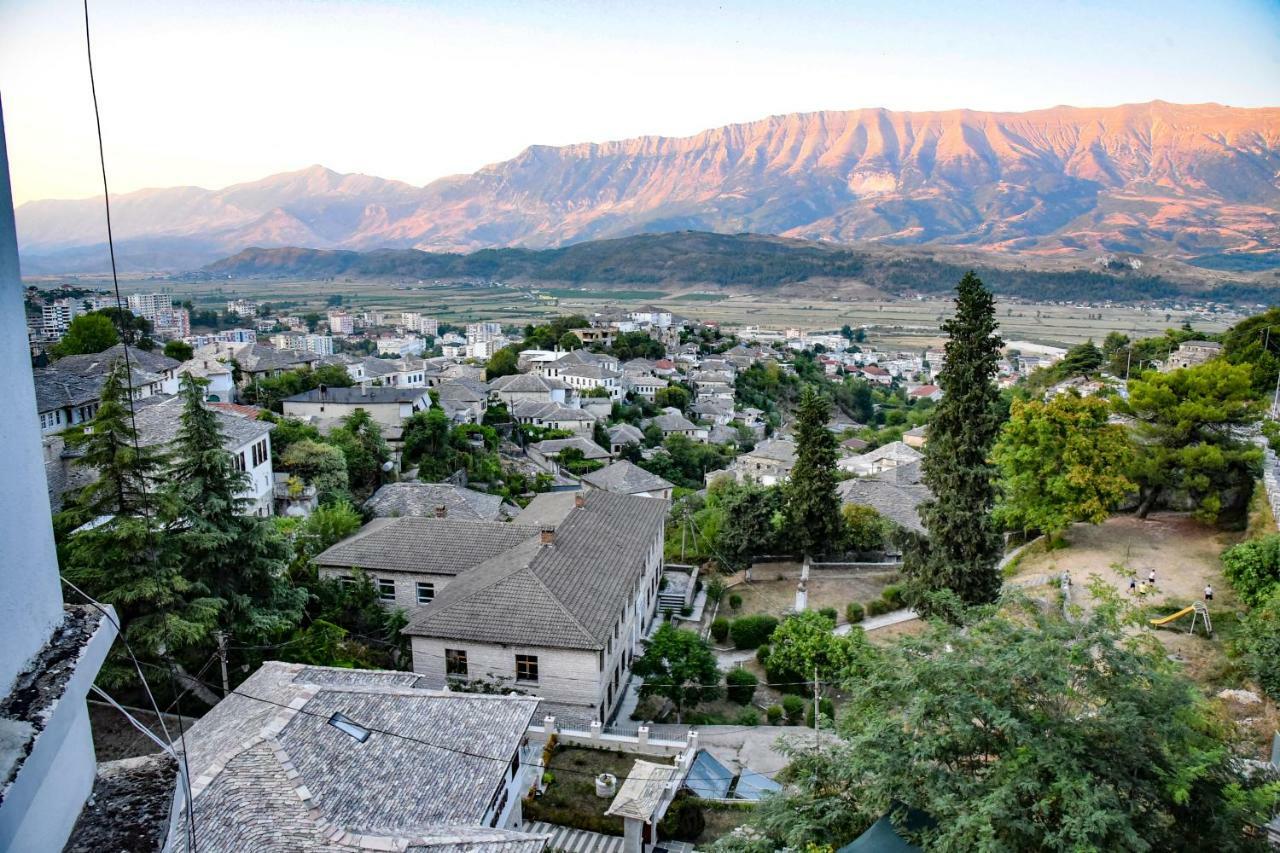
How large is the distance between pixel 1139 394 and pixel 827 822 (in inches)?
855

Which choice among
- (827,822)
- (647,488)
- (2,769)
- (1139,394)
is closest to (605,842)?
(827,822)

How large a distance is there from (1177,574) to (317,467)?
92.9 feet

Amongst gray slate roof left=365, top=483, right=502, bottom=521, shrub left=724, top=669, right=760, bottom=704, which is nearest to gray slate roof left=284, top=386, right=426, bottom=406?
gray slate roof left=365, top=483, right=502, bottom=521

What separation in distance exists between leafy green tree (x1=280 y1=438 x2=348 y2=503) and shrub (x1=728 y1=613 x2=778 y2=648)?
15.8 meters

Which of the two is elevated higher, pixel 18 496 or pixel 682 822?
pixel 18 496

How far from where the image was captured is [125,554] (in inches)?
621

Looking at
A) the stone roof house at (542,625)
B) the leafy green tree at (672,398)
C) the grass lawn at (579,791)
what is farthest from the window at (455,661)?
the leafy green tree at (672,398)

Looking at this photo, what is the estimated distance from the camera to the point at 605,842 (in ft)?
47.4

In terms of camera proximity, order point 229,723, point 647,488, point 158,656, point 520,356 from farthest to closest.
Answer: point 520,356
point 647,488
point 158,656
point 229,723

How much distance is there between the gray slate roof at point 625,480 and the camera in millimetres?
43156

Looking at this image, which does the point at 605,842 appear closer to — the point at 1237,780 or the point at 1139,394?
the point at 1237,780

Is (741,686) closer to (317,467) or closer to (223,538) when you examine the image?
(223,538)

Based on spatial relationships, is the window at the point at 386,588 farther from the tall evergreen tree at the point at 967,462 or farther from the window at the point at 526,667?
the tall evergreen tree at the point at 967,462

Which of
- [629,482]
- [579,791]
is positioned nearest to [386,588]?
[579,791]
